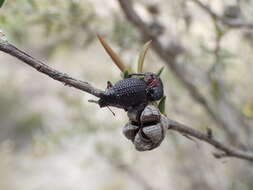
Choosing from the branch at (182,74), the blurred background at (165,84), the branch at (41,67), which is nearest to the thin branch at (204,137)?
the blurred background at (165,84)

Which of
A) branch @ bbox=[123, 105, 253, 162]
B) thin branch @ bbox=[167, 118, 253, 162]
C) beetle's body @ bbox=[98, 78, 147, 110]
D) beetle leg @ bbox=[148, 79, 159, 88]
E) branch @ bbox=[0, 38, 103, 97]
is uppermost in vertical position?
branch @ bbox=[0, 38, 103, 97]

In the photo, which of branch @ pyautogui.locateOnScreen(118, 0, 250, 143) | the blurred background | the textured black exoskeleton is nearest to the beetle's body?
the textured black exoskeleton

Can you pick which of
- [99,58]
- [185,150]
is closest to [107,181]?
[99,58]

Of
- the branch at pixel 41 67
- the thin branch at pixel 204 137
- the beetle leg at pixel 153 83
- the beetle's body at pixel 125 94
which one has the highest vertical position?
the branch at pixel 41 67

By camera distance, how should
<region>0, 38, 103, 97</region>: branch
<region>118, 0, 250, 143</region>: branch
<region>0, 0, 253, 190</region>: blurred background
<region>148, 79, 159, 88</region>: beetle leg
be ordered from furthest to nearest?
<region>0, 0, 253, 190</region>: blurred background, <region>118, 0, 250, 143</region>: branch, <region>148, 79, 159, 88</region>: beetle leg, <region>0, 38, 103, 97</region>: branch

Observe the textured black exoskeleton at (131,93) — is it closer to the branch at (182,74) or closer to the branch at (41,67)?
the branch at (41,67)

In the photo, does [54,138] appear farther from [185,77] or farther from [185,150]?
[185,150]

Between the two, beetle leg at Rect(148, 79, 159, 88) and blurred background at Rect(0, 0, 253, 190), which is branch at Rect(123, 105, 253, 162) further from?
blurred background at Rect(0, 0, 253, 190)

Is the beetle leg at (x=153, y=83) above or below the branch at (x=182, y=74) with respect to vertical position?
above
